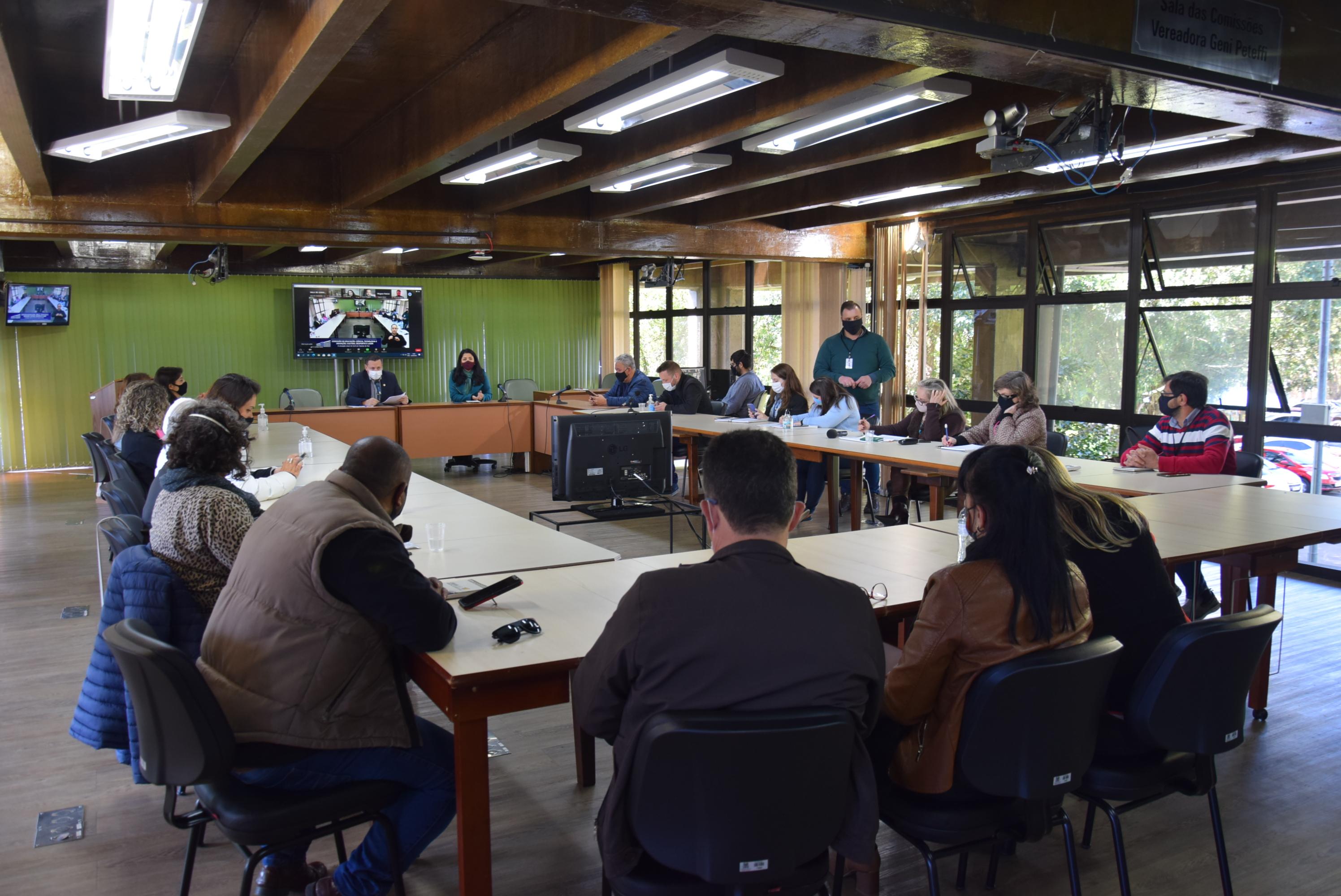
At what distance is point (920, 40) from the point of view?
2.80 meters

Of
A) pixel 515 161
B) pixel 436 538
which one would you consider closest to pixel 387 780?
pixel 436 538

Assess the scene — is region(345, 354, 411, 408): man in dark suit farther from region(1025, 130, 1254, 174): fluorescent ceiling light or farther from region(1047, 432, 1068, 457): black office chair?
region(1025, 130, 1254, 174): fluorescent ceiling light

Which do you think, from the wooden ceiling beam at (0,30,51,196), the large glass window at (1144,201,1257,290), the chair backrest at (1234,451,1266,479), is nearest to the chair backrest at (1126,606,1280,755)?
the chair backrest at (1234,451,1266,479)

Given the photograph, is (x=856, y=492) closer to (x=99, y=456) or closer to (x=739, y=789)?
(x=99, y=456)

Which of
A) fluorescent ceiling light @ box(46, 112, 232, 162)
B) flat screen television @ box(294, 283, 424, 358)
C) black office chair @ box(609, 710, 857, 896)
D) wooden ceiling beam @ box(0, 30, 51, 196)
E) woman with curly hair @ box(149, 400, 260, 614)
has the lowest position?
black office chair @ box(609, 710, 857, 896)

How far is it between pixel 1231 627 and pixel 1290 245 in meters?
5.16

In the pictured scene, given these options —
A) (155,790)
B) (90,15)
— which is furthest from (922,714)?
(90,15)

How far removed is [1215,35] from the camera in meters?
3.29

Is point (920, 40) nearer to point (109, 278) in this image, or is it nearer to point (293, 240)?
point (293, 240)

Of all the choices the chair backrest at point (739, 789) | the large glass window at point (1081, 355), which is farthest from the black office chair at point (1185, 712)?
the large glass window at point (1081, 355)

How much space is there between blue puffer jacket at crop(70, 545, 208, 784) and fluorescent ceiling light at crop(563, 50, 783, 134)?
2607 mm

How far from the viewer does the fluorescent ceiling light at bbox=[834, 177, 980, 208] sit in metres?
6.46

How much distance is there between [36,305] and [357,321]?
360 centimetres

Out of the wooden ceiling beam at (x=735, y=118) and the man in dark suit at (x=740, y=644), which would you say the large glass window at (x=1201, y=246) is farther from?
the man in dark suit at (x=740, y=644)
